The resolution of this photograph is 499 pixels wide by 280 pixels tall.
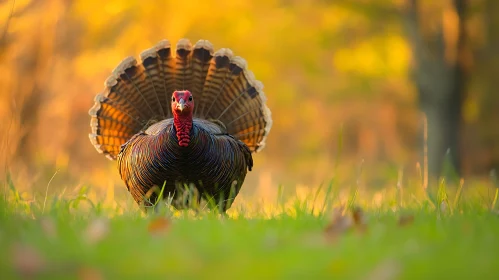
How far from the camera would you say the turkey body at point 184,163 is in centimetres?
525

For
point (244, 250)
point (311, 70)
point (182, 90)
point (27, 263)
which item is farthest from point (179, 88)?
point (311, 70)

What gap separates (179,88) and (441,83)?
9863 millimetres

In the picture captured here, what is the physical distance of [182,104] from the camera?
17.1ft

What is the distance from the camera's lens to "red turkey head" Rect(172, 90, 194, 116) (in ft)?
17.0

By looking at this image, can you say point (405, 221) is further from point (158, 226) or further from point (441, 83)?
point (441, 83)

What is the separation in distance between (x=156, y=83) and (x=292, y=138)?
20.9 m

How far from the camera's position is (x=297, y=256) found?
2547 millimetres

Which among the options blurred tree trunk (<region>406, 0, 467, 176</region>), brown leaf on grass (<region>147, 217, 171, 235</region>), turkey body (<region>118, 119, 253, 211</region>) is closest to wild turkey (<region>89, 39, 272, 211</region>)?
turkey body (<region>118, 119, 253, 211</region>)

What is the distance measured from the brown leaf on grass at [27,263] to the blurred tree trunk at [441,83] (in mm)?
13185

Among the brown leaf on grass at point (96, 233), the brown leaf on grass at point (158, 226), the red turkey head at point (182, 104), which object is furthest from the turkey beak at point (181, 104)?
the brown leaf on grass at point (96, 233)

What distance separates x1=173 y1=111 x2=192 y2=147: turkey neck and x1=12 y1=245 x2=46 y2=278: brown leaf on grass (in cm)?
283

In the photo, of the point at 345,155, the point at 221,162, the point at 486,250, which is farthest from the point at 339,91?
the point at 486,250

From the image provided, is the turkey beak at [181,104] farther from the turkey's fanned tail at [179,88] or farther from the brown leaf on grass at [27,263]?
the brown leaf on grass at [27,263]

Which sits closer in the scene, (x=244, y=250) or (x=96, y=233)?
(x=244, y=250)
